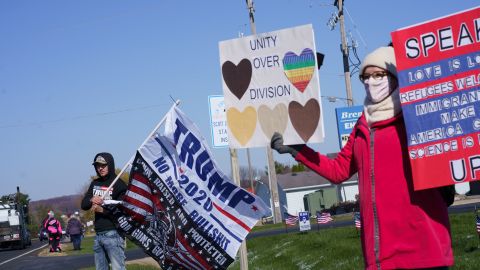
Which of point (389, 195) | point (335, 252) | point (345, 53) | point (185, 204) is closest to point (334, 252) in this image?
point (335, 252)

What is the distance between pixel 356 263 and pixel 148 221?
16.3ft

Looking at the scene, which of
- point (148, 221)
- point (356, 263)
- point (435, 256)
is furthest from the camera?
point (356, 263)

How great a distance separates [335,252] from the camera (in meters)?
14.1

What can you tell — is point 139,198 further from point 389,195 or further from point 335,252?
point 335,252

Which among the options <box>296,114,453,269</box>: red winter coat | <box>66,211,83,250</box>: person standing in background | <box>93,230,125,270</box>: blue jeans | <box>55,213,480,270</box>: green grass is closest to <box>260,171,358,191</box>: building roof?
<box>66,211,83,250</box>: person standing in background

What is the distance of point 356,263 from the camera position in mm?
11836

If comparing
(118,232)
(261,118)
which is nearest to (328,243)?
(118,232)

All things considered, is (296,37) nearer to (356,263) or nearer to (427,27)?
(427,27)

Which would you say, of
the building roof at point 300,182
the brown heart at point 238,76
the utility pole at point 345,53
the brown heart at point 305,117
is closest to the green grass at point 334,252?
the brown heart at point 305,117

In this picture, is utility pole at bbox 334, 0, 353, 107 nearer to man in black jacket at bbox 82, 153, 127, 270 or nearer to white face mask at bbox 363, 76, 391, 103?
man in black jacket at bbox 82, 153, 127, 270

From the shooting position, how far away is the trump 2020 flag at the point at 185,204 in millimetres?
7215

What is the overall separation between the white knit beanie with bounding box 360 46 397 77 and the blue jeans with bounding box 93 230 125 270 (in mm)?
5392

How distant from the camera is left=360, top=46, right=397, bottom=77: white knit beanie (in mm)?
4266

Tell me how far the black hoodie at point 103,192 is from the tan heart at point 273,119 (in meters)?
3.18
